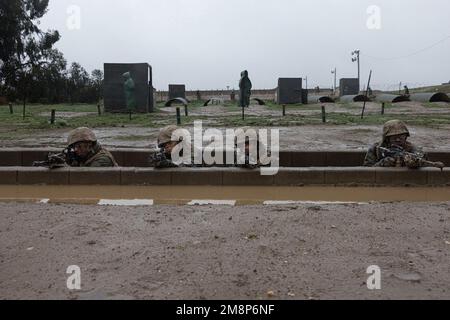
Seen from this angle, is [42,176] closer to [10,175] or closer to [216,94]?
[10,175]

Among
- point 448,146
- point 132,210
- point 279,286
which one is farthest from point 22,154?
point 448,146

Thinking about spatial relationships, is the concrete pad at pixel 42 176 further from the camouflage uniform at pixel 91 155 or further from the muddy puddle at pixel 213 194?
the camouflage uniform at pixel 91 155

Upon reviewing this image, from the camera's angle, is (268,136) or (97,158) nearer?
(97,158)

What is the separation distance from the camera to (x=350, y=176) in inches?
260

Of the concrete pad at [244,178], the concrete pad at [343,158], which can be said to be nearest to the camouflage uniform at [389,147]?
the concrete pad at [343,158]

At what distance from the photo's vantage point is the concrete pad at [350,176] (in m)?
6.60

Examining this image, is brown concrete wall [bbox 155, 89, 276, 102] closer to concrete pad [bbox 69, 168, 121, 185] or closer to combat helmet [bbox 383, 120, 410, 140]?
combat helmet [bbox 383, 120, 410, 140]

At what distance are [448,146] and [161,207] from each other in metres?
7.88

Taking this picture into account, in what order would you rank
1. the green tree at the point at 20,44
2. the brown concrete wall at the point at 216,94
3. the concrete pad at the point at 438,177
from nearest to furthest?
the concrete pad at the point at 438,177
the green tree at the point at 20,44
the brown concrete wall at the point at 216,94

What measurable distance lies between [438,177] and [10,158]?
6.74m

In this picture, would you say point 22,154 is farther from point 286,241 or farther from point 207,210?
point 286,241

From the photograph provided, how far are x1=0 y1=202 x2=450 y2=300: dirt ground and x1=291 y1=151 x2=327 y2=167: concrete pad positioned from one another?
326 cm

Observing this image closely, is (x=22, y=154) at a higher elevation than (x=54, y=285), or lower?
higher

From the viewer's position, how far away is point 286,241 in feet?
13.2
